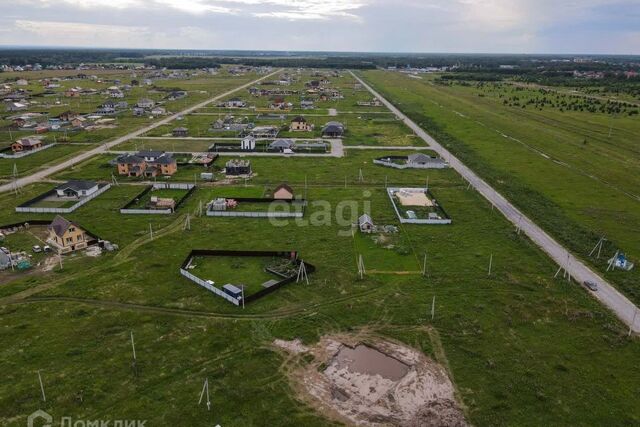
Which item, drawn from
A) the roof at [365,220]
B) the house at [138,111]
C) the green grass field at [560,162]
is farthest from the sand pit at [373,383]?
the house at [138,111]

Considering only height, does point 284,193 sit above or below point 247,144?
below

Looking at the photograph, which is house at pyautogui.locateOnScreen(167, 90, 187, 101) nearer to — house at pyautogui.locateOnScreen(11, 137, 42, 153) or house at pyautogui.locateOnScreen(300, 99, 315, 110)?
house at pyautogui.locateOnScreen(300, 99, 315, 110)

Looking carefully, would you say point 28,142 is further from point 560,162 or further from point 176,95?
point 560,162

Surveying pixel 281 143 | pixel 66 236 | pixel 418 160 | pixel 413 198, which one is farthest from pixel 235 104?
pixel 66 236

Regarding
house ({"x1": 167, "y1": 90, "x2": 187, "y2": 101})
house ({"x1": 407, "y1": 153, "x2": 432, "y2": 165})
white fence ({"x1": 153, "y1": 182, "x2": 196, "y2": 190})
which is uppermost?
house ({"x1": 167, "y1": 90, "x2": 187, "y2": 101})

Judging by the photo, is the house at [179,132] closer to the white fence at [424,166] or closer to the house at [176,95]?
the white fence at [424,166]

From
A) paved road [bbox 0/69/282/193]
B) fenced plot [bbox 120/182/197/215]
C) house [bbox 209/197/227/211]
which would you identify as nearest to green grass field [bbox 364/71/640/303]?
house [bbox 209/197/227/211]

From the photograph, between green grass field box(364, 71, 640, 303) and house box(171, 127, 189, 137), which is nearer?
green grass field box(364, 71, 640, 303)
